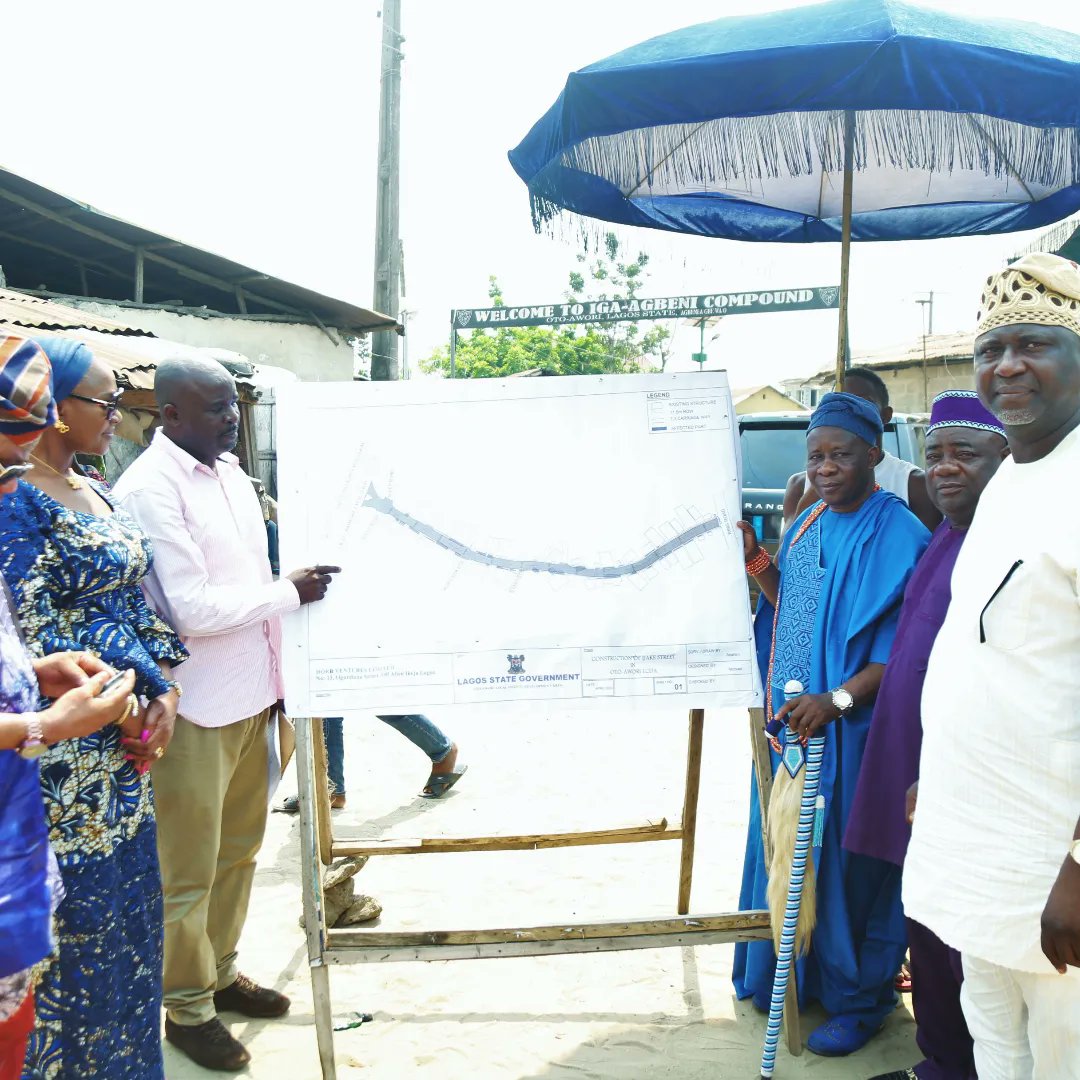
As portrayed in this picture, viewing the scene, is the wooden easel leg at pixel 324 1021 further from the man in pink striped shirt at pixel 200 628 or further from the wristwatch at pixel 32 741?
the wristwatch at pixel 32 741

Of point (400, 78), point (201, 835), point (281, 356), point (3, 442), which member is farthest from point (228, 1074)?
point (281, 356)

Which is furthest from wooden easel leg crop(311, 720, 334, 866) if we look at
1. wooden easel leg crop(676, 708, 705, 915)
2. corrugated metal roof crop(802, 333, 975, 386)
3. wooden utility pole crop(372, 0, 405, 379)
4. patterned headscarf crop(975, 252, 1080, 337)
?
corrugated metal roof crop(802, 333, 975, 386)

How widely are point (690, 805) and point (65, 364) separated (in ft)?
7.98

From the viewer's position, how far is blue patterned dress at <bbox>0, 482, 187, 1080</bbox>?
2061mm

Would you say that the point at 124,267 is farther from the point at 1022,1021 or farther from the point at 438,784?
the point at 1022,1021

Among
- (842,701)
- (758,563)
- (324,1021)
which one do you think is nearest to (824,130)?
(758,563)

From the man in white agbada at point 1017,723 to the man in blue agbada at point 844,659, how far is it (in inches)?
27.4

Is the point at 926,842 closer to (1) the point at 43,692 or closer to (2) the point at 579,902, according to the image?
(1) the point at 43,692

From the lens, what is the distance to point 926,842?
75.2 inches

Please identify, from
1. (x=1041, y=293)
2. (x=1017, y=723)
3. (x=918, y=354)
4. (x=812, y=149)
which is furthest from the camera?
(x=918, y=354)

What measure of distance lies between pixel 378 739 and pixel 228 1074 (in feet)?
10.7

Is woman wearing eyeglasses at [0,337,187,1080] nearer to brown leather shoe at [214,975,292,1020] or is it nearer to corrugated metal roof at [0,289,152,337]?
brown leather shoe at [214,975,292,1020]

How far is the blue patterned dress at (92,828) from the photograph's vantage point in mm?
2061

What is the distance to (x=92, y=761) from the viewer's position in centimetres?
215
